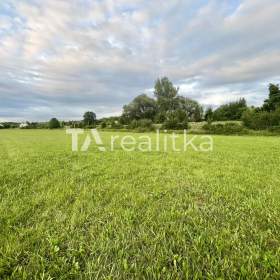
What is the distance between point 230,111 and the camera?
153 ft

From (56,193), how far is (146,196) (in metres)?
1.46

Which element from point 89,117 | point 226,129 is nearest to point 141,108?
point 89,117

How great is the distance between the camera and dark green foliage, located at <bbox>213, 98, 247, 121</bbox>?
4489 centimetres

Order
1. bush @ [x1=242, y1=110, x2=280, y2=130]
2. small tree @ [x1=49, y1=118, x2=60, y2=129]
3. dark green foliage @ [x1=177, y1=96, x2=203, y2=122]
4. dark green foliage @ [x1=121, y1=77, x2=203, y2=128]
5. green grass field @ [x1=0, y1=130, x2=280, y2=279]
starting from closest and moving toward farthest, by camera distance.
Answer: green grass field @ [x1=0, y1=130, x2=280, y2=279], bush @ [x1=242, y1=110, x2=280, y2=130], dark green foliage @ [x1=121, y1=77, x2=203, y2=128], dark green foliage @ [x1=177, y1=96, x2=203, y2=122], small tree @ [x1=49, y1=118, x2=60, y2=129]

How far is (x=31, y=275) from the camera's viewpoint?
134 cm

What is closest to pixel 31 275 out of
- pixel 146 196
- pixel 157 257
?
pixel 157 257

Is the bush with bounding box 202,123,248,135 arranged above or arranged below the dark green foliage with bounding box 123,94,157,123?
below

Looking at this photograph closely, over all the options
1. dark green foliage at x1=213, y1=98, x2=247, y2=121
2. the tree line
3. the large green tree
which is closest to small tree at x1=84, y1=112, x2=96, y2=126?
the tree line

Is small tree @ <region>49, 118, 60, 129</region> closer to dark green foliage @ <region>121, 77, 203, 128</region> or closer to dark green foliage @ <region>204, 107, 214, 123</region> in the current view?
dark green foliage @ <region>121, 77, 203, 128</region>

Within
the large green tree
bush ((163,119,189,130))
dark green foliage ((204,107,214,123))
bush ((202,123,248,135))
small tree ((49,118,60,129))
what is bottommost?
bush ((202,123,248,135))

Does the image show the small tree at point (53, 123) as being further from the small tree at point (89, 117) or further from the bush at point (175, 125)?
the bush at point (175, 125)

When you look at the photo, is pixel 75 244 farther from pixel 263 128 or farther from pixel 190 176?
pixel 263 128

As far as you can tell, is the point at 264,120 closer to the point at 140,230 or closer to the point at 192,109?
the point at 192,109

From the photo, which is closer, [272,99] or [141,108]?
[272,99]
